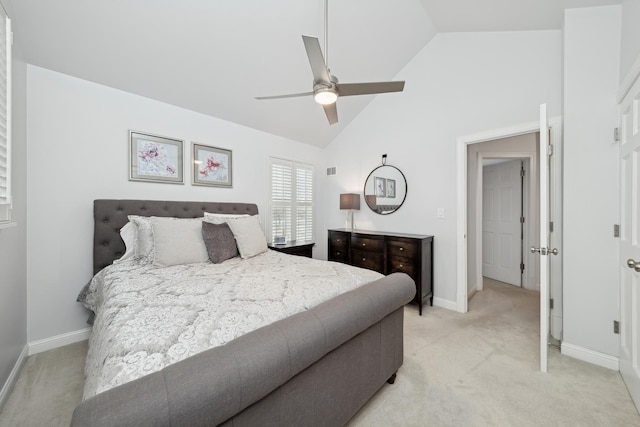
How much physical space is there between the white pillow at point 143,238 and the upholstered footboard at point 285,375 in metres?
1.73

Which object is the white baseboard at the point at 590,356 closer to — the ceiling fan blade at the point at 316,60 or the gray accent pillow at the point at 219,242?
the ceiling fan blade at the point at 316,60

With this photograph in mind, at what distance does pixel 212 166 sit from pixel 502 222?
183 inches

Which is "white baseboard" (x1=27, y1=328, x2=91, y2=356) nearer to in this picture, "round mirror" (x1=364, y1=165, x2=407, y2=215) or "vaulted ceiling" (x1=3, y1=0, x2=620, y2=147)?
"vaulted ceiling" (x1=3, y1=0, x2=620, y2=147)

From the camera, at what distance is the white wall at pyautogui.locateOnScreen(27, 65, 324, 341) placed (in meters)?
2.24

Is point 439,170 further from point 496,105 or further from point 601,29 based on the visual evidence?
point 601,29

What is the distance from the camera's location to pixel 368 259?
3.57m

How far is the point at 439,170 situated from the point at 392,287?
2194 millimetres

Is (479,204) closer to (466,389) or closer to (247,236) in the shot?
(466,389)

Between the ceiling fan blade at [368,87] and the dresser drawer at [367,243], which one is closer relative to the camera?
the ceiling fan blade at [368,87]

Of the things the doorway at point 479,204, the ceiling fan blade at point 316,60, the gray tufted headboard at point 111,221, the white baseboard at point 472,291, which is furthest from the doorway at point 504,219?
the gray tufted headboard at point 111,221

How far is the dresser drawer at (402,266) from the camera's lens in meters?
3.13

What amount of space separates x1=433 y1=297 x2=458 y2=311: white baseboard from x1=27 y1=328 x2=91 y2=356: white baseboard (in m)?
3.83

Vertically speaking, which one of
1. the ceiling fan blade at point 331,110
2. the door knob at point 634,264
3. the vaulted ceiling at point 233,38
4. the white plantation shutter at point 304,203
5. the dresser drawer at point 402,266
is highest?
the vaulted ceiling at point 233,38

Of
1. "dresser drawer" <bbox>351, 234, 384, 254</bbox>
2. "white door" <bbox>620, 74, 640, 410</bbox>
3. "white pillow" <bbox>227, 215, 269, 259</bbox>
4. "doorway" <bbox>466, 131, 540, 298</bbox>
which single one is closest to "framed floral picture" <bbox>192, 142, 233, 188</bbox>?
"white pillow" <bbox>227, 215, 269, 259</bbox>
